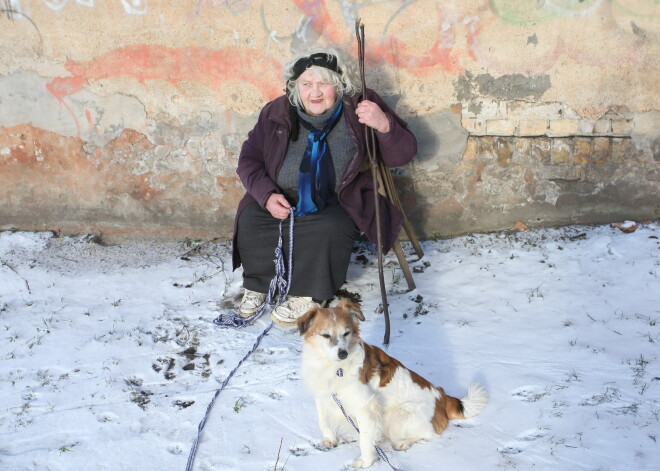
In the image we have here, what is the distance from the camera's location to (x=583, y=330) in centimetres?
348

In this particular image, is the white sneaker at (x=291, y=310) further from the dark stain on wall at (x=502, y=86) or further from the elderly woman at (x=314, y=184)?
the dark stain on wall at (x=502, y=86)

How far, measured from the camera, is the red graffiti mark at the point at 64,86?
4645mm

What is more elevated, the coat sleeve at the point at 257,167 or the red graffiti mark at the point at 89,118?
the red graffiti mark at the point at 89,118

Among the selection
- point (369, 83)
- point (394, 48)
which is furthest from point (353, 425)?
point (394, 48)

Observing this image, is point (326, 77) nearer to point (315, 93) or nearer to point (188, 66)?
point (315, 93)

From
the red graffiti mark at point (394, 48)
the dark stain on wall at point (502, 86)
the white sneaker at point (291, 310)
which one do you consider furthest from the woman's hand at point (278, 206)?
the dark stain on wall at point (502, 86)

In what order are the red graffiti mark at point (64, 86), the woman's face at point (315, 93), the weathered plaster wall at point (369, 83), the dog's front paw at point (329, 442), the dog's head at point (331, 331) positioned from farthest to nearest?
1. the red graffiti mark at point (64, 86)
2. the weathered plaster wall at point (369, 83)
3. the woman's face at point (315, 93)
4. the dog's front paw at point (329, 442)
5. the dog's head at point (331, 331)

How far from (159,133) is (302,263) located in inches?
71.9

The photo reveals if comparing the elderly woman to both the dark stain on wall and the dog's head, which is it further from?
Answer: the dog's head

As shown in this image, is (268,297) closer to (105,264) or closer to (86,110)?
(105,264)

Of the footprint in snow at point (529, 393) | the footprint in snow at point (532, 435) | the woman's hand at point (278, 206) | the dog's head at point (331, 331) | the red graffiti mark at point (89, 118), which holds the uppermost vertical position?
the red graffiti mark at point (89, 118)

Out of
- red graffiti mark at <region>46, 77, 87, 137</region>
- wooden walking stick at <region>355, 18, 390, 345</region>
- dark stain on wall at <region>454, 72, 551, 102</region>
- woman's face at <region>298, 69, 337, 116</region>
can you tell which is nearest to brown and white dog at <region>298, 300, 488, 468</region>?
wooden walking stick at <region>355, 18, 390, 345</region>

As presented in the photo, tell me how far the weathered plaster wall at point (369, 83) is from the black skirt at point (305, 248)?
1009 mm

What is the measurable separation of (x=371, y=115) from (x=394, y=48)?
102 centimetres
